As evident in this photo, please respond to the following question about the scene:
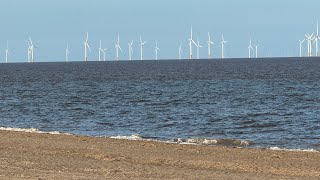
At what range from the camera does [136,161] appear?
78.3 ft

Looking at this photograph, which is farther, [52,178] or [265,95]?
[265,95]

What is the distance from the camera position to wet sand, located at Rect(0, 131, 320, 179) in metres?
19.8

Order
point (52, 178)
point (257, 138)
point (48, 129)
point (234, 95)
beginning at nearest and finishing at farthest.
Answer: point (52, 178) → point (257, 138) → point (48, 129) → point (234, 95)

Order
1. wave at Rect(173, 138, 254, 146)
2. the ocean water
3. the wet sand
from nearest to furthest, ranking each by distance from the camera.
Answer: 1. the wet sand
2. wave at Rect(173, 138, 254, 146)
3. the ocean water

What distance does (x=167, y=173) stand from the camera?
2023 centimetres

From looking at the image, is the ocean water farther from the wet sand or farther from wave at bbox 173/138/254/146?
the wet sand

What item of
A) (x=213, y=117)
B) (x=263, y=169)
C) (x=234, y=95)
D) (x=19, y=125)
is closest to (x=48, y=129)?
(x=19, y=125)

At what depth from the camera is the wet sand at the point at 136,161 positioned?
64.8ft

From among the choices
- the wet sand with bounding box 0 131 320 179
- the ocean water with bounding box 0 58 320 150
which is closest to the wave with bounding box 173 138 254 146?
the ocean water with bounding box 0 58 320 150

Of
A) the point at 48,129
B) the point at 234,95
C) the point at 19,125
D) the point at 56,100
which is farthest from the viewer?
the point at 234,95

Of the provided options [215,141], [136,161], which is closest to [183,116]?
[215,141]

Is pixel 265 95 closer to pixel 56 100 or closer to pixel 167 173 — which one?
pixel 56 100

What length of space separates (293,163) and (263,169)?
2301mm

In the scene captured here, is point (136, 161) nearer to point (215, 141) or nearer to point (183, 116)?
point (215, 141)
